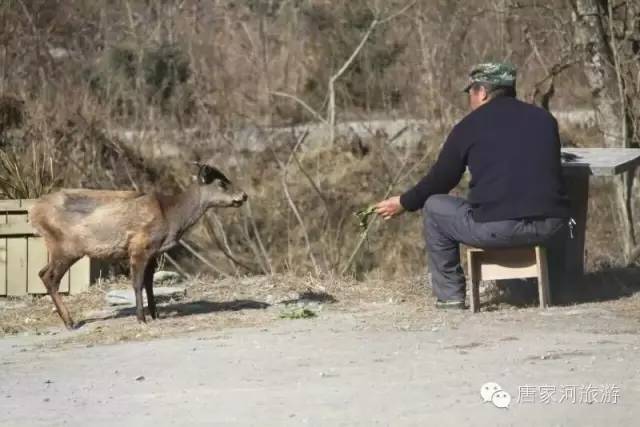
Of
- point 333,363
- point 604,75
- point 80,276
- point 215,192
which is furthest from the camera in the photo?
point 604,75

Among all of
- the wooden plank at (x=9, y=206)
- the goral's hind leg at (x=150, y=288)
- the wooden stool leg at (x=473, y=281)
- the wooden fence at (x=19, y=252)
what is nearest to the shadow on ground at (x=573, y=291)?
the wooden stool leg at (x=473, y=281)

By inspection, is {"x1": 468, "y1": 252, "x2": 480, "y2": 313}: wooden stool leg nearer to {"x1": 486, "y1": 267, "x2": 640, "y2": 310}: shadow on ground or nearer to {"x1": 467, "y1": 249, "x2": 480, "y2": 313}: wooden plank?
{"x1": 467, "y1": 249, "x2": 480, "y2": 313}: wooden plank

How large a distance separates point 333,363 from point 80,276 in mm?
5713

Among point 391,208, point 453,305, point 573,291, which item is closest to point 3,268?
point 391,208

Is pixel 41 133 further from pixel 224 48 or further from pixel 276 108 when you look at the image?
pixel 224 48

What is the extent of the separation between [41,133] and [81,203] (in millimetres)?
5446

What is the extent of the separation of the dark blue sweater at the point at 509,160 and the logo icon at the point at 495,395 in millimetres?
2904

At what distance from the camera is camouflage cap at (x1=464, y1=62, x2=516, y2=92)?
9.88 meters

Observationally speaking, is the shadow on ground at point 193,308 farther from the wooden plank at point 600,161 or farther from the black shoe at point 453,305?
the wooden plank at point 600,161

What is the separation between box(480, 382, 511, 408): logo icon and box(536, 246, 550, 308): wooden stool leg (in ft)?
9.71

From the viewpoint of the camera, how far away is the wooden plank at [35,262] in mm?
13156

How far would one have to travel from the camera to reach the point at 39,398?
7.30m

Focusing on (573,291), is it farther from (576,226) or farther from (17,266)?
(17,266)

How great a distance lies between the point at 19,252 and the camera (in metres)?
13.3
